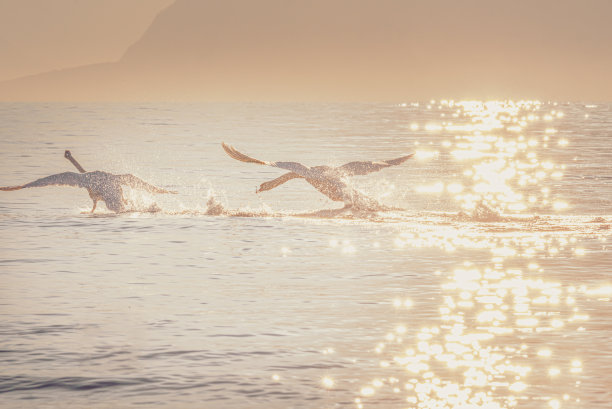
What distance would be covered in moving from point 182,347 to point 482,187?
28.2 metres

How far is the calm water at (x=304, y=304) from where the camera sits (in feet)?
41.7

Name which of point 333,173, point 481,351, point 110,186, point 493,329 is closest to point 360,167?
point 333,173

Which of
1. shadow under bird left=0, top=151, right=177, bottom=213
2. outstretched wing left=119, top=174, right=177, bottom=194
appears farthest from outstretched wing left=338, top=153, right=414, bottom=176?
shadow under bird left=0, top=151, right=177, bottom=213

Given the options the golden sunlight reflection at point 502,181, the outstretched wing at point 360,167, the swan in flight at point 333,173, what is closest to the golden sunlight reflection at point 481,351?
the outstretched wing at point 360,167

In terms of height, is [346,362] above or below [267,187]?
below

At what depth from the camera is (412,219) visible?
2844cm

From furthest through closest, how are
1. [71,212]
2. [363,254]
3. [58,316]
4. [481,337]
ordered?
[71,212], [363,254], [58,316], [481,337]

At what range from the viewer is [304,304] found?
56.3 ft

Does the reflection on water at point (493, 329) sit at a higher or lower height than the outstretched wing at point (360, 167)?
lower

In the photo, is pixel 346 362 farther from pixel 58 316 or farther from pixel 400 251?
pixel 400 251

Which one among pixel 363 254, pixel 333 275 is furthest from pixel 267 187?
pixel 333 275

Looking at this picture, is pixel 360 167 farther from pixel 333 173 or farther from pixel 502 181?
pixel 502 181

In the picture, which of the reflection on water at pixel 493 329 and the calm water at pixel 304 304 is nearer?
the reflection on water at pixel 493 329

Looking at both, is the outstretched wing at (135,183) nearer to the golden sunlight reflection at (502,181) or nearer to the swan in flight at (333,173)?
the swan in flight at (333,173)
